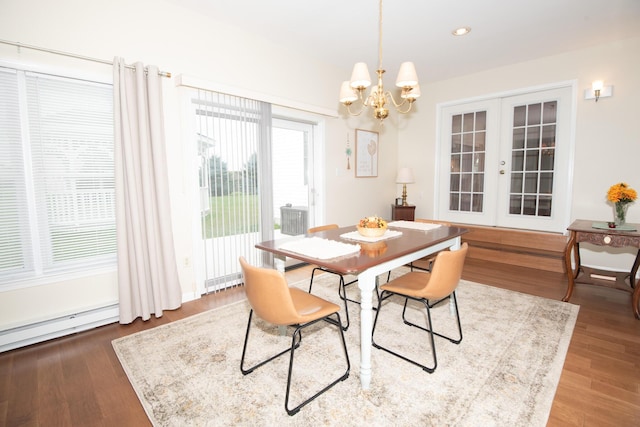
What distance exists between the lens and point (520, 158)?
15.1 ft

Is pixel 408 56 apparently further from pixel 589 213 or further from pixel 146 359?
pixel 146 359

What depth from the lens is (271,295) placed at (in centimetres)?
161

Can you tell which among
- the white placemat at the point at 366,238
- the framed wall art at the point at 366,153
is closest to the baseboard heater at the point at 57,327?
the white placemat at the point at 366,238

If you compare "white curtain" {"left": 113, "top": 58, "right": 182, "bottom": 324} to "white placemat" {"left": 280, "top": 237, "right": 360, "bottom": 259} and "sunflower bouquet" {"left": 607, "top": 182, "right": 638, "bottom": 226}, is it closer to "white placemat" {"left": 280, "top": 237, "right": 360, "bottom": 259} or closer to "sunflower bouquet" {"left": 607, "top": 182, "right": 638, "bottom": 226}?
"white placemat" {"left": 280, "top": 237, "right": 360, "bottom": 259}

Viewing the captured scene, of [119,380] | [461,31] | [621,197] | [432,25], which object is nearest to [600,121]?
[621,197]

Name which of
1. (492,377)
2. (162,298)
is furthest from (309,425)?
(162,298)

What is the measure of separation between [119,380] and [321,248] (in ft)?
4.94

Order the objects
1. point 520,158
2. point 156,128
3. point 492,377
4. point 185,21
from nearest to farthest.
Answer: point 492,377
point 156,128
point 185,21
point 520,158

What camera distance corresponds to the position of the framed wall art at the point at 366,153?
4992 millimetres

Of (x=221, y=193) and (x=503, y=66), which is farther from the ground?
(x=503, y=66)

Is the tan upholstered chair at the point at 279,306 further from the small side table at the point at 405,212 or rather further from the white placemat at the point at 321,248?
the small side table at the point at 405,212

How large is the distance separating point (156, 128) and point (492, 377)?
3.17m

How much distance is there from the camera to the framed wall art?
499 cm

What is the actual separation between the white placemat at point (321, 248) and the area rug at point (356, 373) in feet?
2.48
